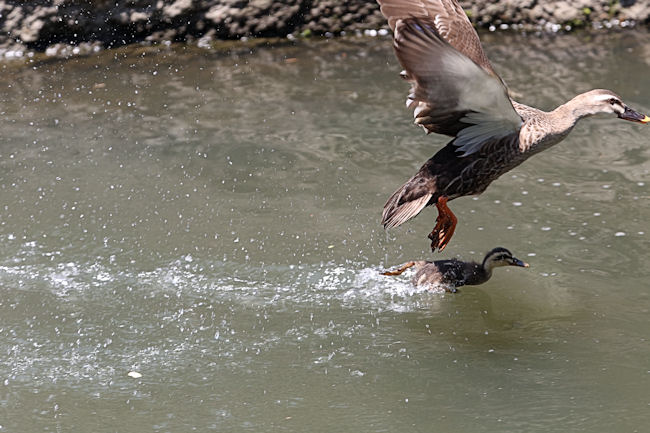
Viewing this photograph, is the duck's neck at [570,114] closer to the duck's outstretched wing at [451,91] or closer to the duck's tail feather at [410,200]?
the duck's outstretched wing at [451,91]

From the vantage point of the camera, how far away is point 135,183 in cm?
692

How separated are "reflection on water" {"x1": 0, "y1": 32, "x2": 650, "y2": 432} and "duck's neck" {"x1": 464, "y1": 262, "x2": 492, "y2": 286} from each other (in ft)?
0.49

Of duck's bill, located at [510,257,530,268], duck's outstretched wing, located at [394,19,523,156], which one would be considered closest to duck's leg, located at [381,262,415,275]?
duck's bill, located at [510,257,530,268]

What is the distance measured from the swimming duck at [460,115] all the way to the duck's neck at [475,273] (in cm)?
24

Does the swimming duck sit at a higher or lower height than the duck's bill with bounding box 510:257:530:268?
higher

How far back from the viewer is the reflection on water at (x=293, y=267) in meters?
4.56

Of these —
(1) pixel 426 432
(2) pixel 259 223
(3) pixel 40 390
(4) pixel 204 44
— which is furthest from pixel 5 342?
(4) pixel 204 44

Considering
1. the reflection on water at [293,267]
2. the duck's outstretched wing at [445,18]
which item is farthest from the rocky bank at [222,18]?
the duck's outstretched wing at [445,18]

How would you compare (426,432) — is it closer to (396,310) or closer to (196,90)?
(396,310)

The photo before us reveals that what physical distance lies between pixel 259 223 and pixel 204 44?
14.3 ft

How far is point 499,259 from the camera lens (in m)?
5.47

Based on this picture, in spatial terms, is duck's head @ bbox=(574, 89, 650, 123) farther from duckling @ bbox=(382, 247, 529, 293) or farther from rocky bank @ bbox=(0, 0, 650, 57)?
rocky bank @ bbox=(0, 0, 650, 57)

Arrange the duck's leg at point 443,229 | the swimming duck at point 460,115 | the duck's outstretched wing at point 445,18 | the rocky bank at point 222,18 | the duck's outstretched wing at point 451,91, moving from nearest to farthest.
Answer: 1. the duck's outstretched wing at point 451,91
2. the swimming duck at point 460,115
3. the duck's outstretched wing at point 445,18
4. the duck's leg at point 443,229
5. the rocky bank at point 222,18

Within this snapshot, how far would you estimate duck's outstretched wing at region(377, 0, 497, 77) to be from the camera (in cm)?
515
